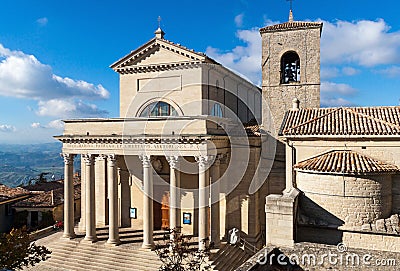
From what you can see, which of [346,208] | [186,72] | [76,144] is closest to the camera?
[346,208]

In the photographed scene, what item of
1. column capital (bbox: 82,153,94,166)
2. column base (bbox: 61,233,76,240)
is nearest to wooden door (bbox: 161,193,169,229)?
column capital (bbox: 82,153,94,166)

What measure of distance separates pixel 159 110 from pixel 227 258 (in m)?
10.5

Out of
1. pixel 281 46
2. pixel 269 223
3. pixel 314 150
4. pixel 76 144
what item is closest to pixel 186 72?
pixel 281 46

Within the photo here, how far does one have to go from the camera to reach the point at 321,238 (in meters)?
13.9

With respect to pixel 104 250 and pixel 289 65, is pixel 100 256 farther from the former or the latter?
pixel 289 65

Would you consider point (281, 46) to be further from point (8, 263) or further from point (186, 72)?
point (8, 263)

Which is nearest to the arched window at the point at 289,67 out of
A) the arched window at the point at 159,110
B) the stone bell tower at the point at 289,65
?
the stone bell tower at the point at 289,65

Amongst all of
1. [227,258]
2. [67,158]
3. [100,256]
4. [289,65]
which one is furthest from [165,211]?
[289,65]

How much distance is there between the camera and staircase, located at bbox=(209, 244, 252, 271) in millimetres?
16103

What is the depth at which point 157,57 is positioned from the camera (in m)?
21.8

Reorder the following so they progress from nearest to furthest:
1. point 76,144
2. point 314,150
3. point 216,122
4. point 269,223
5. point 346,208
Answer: point 269,223
point 346,208
point 314,150
point 216,122
point 76,144

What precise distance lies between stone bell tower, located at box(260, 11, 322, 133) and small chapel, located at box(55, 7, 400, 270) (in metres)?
0.07

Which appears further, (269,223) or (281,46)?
(281,46)

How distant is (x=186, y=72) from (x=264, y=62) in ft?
18.5
